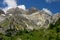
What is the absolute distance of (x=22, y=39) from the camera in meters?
191

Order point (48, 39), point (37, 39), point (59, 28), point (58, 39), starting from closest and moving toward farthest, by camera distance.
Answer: point (58, 39) → point (48, 39) → point (59, 28) → point (37, 39)

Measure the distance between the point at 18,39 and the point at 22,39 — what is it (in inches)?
232

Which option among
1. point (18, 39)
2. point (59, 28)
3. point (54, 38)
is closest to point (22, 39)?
point (18, 39)

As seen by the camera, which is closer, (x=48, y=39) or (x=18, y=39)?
(x=48, y=39)

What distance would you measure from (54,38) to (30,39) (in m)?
45.9

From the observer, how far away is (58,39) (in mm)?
140625

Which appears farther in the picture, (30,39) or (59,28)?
(30,39)

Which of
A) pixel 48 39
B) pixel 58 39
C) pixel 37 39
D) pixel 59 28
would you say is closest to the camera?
pixel 58 39

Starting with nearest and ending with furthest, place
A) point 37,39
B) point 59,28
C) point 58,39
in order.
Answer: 1. point 58,39
2. point 59,28
3. point 37,39

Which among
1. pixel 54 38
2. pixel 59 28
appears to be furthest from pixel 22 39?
pixel 54 38

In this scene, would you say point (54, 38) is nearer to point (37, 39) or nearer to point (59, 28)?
point (59, 28)

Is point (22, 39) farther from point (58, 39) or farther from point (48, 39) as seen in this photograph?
point (58, 39)

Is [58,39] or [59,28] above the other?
[59,28]

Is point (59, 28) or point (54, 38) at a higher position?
point (59, 28)
